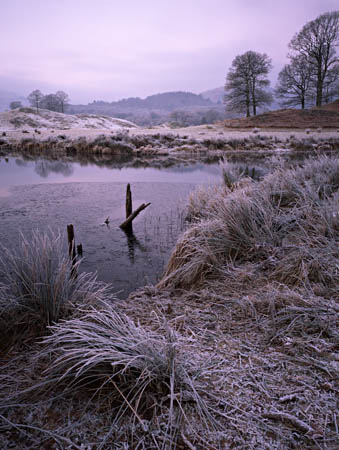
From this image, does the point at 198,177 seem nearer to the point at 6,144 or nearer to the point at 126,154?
the point at 126,154

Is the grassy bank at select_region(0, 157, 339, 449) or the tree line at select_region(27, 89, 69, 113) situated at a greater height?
the tree line at select_region(27, 89, 69, 113)

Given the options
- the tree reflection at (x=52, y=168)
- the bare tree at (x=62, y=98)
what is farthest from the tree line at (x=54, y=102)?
the tree reflection at (x=52, y=168)

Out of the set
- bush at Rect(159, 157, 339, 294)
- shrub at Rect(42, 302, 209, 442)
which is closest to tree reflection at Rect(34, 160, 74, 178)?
bush at Rect(159, 157, 339, 294)

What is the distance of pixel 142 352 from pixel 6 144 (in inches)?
860

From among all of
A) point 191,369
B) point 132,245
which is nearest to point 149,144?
point 132,245

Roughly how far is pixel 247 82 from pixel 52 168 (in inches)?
1171

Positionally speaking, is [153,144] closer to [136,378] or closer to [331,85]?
[136,378]

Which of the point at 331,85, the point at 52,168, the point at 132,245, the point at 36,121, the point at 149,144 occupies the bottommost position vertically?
the point at 132,245

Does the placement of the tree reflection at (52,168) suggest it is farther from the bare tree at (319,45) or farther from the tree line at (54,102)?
the tree line at (54,102)

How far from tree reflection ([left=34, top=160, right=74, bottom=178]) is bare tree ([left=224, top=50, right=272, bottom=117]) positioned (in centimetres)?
2726

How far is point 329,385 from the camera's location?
139 cm

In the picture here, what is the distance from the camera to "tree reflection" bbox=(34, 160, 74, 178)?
10.9 metres

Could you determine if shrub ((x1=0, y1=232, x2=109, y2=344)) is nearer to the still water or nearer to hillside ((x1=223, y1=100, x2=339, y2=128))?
the still water

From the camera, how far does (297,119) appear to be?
1138 inches
